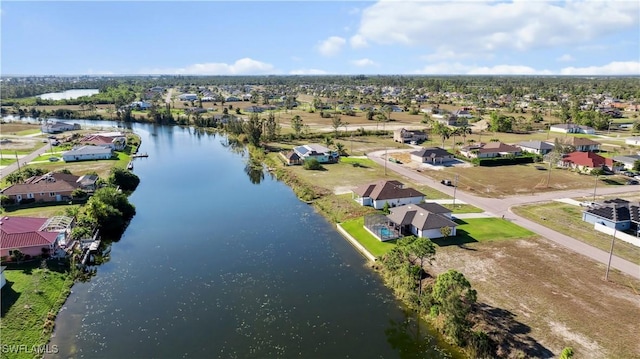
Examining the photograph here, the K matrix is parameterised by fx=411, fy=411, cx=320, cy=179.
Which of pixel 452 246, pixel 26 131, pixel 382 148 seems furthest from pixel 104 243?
pixel 26 131

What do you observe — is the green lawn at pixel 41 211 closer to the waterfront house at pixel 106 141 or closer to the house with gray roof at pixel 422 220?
the waterfront house at pixel 106 141

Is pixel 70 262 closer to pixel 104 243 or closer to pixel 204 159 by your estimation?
pixel 104 243

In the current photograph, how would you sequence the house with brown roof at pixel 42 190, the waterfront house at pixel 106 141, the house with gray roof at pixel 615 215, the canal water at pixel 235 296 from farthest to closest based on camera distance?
the waterfront house at pixel 106 141 → the house with brown roof at pixel 42 190 → the house with gray roof at pixel 615 215 → the canal water at pixel 235 296

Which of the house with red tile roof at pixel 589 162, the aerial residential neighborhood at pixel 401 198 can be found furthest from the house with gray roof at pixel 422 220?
the house with red tile roof at pixel 589 162

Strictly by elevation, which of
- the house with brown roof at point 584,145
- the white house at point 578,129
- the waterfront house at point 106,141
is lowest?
the waterfront house at point 106,141

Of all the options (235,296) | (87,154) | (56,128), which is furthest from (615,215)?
(56,128)

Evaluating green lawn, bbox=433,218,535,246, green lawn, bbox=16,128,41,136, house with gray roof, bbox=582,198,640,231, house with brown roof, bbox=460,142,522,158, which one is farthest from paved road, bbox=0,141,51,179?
house with gray roof, bbox=582,198,640,231

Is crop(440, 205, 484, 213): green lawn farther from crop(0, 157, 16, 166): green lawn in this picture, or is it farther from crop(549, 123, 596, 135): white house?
crop(0, 157, 16, 166): green lawn
